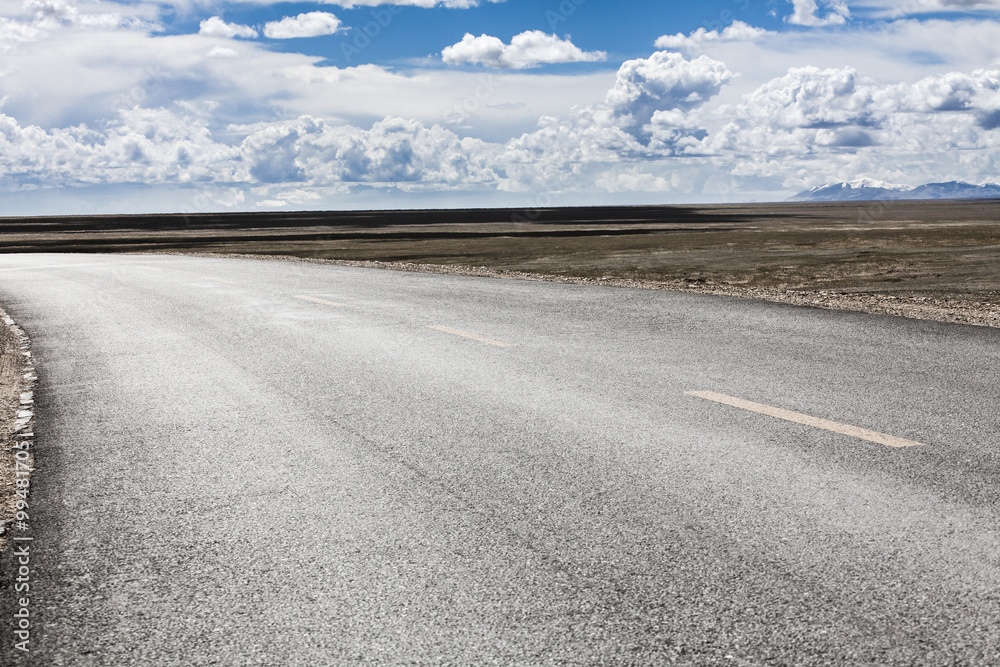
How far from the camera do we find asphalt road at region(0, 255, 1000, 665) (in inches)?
109

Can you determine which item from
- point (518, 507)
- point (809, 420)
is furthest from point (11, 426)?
point (809, 420)

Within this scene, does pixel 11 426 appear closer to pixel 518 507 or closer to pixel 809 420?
pixel 518 507

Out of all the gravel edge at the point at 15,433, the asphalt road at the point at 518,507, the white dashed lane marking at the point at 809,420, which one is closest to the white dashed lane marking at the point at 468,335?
the asphalt road at the point at 518,507

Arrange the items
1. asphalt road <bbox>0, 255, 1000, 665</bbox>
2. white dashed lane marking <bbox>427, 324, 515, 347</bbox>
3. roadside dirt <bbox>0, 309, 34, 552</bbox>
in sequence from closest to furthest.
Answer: asphalt road <bbox>0, 255, 1000, 665</bbox>, roadside dirt <bbox>0, 309, 34, 552</bbox>, white dashed lane marking <bbox>427, 324, 515, 347</bbox>

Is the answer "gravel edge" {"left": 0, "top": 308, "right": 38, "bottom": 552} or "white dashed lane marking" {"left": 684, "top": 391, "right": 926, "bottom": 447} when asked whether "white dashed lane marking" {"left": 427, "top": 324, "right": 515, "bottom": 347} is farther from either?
"gravel edge" {"left": 0, "top": 308, "right": 38, "bottom": 552}

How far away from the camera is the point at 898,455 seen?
456 centimetres

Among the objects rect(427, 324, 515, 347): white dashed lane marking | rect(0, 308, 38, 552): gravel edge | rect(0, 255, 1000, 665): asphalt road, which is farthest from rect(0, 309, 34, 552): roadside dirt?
rect(427, 324, 515, 347): white dashed lane marking

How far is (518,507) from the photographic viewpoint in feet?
12.8

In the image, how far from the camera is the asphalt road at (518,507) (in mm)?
2779

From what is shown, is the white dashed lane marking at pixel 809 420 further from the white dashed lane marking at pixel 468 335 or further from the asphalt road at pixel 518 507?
the white dashed lane marking at pixel 468 335

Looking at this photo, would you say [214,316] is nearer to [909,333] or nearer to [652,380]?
[652,380]

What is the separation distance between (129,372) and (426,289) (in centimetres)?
784

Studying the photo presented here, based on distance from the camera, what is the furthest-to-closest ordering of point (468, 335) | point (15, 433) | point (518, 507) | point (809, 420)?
point (468, 335), point (15, 433), point (809, 420), point (518, 507)

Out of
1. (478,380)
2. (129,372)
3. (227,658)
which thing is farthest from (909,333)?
(227,658)
